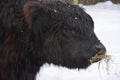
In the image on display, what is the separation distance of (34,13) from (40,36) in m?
0.23

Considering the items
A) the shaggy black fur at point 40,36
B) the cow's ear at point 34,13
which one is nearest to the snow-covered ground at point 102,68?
the shaggy black fur at point 40,36

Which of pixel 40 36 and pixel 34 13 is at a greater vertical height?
pixel 34 13

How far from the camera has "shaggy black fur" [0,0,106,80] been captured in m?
3.91

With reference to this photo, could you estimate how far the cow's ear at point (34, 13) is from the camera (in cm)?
386

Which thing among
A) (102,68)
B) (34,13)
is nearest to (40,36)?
(34,13)

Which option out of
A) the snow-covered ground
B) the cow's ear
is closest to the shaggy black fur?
the cow's ear

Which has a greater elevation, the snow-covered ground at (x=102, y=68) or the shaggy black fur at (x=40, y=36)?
the shaggy black fur at (x=40, y=36)

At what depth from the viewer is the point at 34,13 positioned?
153 inches

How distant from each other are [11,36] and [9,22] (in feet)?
0.44

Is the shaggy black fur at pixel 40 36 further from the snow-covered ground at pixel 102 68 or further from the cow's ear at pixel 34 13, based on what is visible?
the snow-covered ground at pixel 102 68

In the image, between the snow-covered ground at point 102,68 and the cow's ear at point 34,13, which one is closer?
the cow's ear at point 34,13

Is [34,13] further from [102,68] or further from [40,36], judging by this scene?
[102,68]

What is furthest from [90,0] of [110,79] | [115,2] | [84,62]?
[84,62]

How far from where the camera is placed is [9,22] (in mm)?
3900
